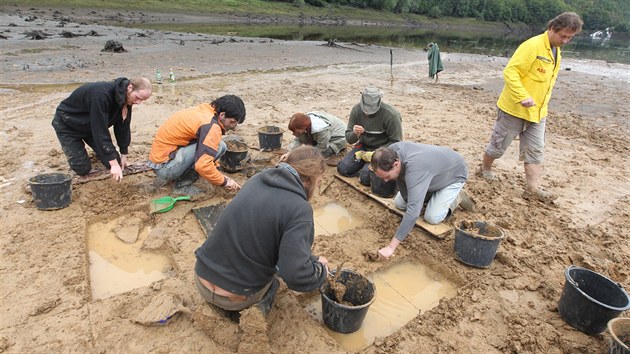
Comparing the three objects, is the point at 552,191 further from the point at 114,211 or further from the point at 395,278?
the point at 114,211

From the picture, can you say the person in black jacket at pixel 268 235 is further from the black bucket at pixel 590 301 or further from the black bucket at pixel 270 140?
the black bucket at pixel 270 140

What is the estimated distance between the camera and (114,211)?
4012mm

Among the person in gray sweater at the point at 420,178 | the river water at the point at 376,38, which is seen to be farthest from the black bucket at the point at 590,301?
the river water at the point at 376,38

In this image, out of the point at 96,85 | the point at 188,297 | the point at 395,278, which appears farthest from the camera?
the point at 96,85

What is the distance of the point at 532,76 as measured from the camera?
173 inches

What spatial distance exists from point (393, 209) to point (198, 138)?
2257 millimetres

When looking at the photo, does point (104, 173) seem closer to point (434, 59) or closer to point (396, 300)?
point (396, 300)

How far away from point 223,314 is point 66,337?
1.03 meters

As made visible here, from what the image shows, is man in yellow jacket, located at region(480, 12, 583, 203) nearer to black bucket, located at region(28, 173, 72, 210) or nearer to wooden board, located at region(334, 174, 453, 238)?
wooden board, located at region(334, 174, 453, 238)

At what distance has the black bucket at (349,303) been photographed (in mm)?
2600

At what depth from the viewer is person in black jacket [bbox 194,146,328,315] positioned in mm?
2039

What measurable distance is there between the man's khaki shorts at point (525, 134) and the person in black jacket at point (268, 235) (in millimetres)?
3470

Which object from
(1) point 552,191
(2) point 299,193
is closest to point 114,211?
(2) point 299,193

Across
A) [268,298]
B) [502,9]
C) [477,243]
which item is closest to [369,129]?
[477,243]
